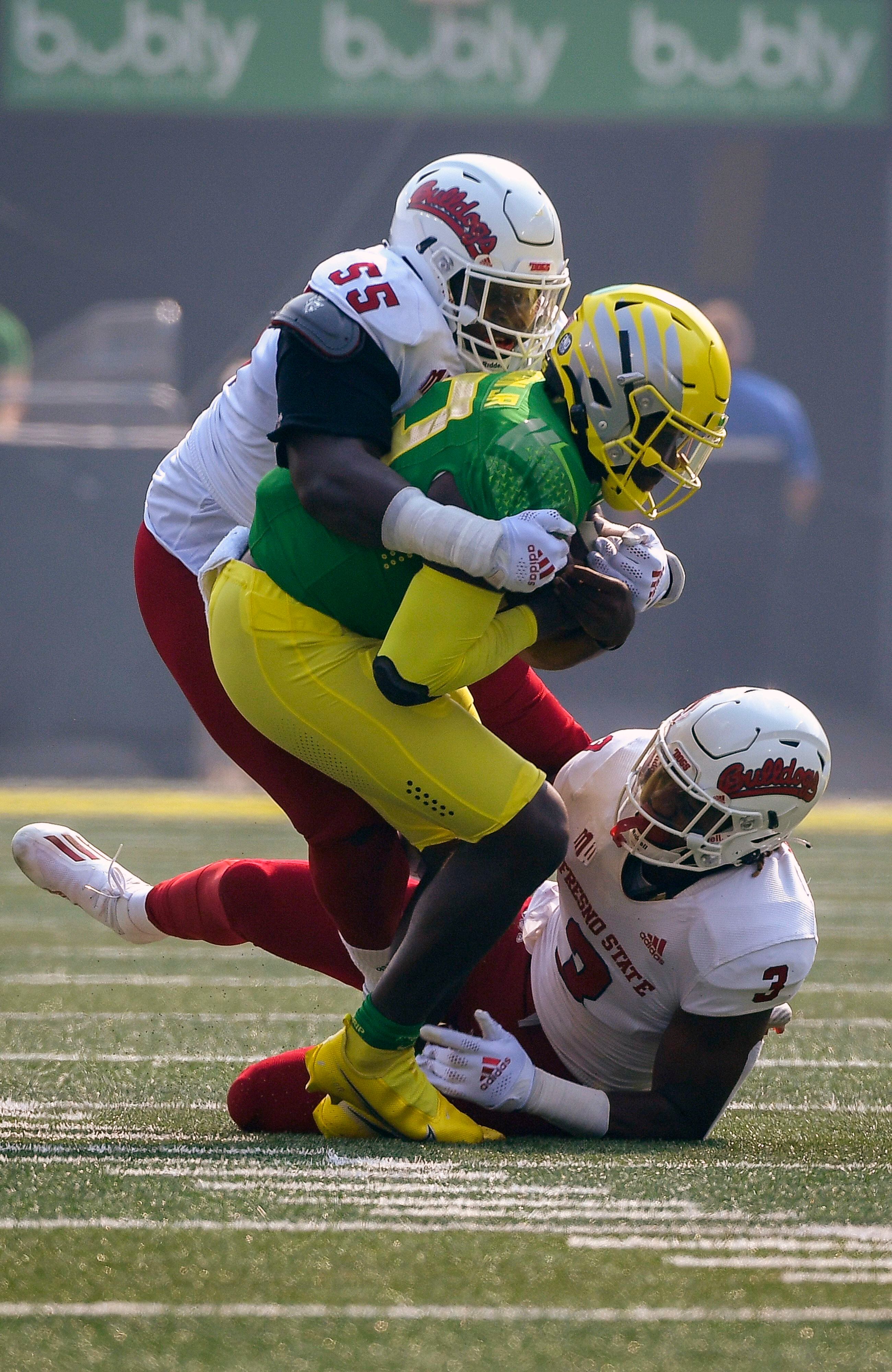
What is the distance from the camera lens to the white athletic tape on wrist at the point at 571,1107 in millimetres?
2352

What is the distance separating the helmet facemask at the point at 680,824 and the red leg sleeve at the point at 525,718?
0.35 meters

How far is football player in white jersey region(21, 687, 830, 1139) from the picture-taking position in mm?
2318

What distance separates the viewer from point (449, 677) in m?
2.20

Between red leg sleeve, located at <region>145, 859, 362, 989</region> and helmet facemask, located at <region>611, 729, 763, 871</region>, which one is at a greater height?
helmet facemask, located at <region>611, 729, 763, 871</region>

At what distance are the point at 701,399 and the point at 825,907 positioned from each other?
9.39 feet

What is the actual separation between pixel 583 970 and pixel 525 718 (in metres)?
0.46

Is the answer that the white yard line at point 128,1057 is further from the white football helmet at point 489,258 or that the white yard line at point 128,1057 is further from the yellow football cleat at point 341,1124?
the white football helmet at point 489,258

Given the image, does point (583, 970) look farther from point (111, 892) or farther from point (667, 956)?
point (111, 892)

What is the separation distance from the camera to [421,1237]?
179 cm

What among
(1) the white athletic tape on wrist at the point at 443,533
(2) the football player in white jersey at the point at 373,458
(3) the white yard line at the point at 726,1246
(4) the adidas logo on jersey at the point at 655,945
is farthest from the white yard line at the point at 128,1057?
(3) the white yard line at the point at 726,1246

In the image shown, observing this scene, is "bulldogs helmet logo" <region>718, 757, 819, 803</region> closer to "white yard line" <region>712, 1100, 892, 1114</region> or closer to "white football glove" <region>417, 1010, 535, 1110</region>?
"white football glove" <region>417, 1010, 535, 1110</region>

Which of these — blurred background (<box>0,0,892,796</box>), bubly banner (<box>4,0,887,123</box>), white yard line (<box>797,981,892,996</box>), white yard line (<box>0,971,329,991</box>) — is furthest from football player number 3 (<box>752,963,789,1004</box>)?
bubly banner (<box>4,0,887,123</box>)

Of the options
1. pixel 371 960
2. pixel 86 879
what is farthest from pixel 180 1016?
pixel 371 960

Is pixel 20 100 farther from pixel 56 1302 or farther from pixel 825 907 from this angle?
pixel 56 1302
